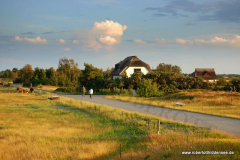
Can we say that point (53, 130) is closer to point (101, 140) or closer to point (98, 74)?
point (101, 140)

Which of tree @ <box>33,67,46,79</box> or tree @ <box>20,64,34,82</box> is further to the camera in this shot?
tree @ <box>20,64,34,82</box>

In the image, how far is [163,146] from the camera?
8.98 m

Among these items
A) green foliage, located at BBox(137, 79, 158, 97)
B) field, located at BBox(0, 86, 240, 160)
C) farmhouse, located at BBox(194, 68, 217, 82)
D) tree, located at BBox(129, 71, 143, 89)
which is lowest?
field, located at BBox(0, 86, 240, 160)

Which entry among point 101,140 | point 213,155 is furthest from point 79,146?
point 213,155

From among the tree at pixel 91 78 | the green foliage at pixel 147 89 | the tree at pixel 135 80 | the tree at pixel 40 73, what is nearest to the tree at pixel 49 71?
the tree at pixel 40 73

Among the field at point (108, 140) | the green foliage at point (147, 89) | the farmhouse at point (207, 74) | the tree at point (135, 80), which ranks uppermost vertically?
the farmhouse at point (207, 74)

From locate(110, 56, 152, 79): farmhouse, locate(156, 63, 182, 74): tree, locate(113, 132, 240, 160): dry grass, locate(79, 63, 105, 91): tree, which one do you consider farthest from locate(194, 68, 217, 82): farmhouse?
locate(113, 132, 240, 160): dry grass

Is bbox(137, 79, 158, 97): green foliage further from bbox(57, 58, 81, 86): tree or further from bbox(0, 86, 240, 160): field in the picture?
bbox(57, 58, 81, 86): tree

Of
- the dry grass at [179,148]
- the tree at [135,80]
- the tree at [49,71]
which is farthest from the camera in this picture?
the tree at [49,71]

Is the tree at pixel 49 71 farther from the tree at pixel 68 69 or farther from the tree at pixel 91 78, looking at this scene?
the tree at pixel 91 78

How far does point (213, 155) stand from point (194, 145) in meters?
1.33

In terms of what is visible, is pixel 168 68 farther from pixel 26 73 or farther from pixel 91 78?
pixel 26 73

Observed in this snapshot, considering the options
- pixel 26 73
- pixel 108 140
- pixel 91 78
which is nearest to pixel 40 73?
pixel 26 73

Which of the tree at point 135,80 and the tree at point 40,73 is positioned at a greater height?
the tree at point 40,73
